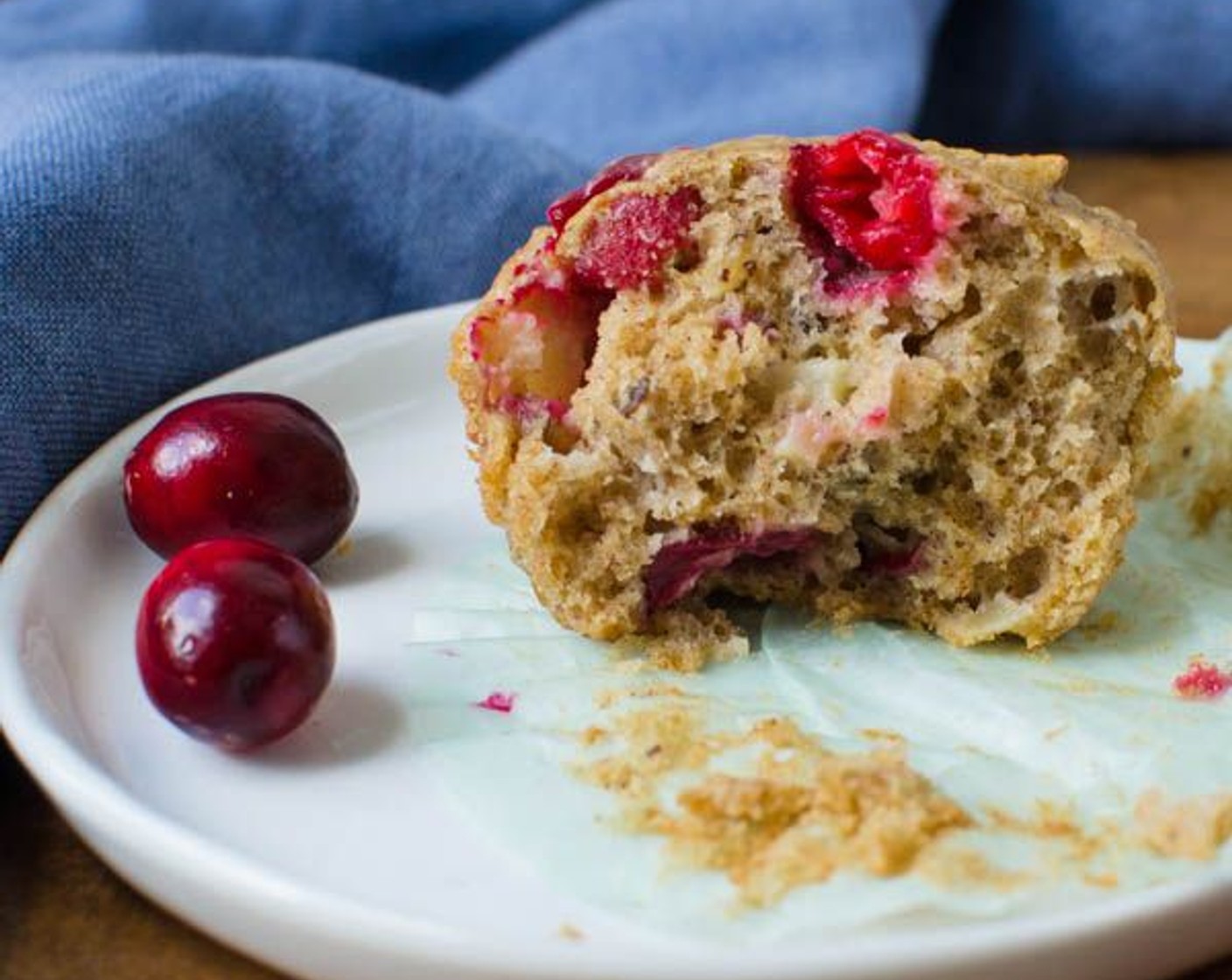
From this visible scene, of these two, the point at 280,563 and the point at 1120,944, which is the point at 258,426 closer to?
the point at 280,563

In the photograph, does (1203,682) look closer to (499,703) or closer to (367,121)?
(499,703)

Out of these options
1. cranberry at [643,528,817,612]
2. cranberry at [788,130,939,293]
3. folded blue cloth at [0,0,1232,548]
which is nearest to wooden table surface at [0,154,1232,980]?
folded blue cloth at [0,0,1232,548]

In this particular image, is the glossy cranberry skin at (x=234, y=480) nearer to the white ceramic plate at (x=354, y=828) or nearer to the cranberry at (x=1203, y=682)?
the white ceramic plate at (x=354, y=828)

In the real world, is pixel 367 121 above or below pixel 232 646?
below

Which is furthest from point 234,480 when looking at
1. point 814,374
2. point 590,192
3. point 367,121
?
point 367,121

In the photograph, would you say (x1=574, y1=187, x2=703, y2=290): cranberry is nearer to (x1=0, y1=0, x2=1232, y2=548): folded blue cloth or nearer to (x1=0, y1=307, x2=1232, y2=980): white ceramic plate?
(x1=0, y1=307, x2=1232, y2=980): white ceramic plate

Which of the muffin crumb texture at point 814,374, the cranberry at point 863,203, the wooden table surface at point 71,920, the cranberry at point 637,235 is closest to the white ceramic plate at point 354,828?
the wooden table surface at point 71,920
